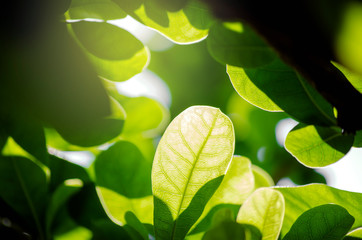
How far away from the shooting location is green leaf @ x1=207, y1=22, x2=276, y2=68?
2.44 feet

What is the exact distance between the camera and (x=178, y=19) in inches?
31.4

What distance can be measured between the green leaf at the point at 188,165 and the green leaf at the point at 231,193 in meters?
0.14

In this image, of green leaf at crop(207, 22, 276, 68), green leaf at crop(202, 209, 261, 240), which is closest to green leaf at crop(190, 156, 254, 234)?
green leaf at crop(202, 209, 261, 240)

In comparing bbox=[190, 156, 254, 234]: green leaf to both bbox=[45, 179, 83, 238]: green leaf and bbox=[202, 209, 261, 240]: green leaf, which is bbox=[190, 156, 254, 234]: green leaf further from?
bbox=[45, 179, 83, 238]: green leaf

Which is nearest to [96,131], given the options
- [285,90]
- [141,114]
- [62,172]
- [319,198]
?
[62,172]

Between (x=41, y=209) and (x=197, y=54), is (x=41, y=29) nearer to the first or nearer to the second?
(x=41, y=209)

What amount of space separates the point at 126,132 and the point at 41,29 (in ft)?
1.91

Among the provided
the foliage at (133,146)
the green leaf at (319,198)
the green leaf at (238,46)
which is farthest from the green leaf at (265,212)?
the green leaf at (238,46)

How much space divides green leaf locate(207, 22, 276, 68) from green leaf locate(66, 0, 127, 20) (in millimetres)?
287

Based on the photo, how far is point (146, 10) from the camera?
78 centimetres

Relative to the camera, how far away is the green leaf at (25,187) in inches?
38.4

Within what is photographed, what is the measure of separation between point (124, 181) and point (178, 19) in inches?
20.8

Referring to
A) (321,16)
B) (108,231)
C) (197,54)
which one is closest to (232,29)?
(321,16)

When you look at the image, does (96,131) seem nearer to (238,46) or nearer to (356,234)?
(238,46)
